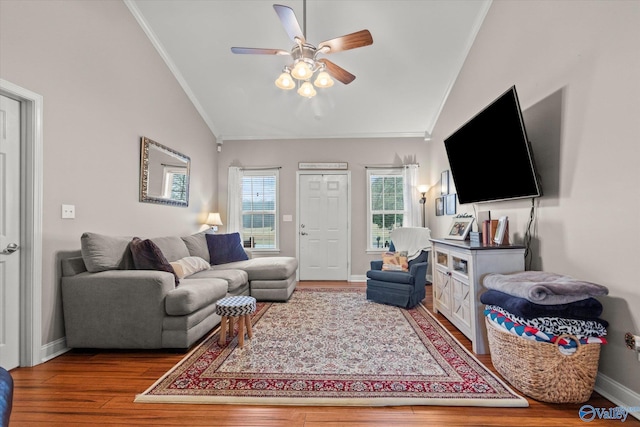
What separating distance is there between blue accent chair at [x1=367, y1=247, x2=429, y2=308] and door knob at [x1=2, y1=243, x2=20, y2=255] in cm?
334

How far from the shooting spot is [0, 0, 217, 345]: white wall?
2.25 meters

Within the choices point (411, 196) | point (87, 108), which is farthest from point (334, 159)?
point (87, 108)

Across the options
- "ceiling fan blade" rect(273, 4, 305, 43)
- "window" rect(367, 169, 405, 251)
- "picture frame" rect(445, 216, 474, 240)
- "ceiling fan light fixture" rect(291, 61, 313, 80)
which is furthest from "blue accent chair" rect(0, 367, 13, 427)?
"window" rect(367, 169, 405, 251)

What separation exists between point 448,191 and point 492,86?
1.59 m

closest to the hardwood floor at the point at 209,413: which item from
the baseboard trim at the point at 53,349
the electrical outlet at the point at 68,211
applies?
the baseboard trim at the point at 53,349

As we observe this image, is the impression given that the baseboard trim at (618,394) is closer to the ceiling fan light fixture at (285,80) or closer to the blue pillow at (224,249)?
the ceiling fan light fixture at (285,80)

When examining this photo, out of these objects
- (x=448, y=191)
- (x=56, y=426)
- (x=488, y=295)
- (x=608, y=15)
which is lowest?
(x=56, y=426)

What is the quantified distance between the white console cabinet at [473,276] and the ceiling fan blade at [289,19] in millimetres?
2216

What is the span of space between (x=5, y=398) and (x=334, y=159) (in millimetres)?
4921

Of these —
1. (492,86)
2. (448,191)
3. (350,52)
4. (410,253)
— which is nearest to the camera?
(492,86)

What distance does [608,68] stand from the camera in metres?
1.80

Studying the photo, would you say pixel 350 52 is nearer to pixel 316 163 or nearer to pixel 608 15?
pixel 316 163

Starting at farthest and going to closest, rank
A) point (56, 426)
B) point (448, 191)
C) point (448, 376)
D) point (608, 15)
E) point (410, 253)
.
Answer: point (448, 191) → point (410, 253) → point (448, 376) → point (608, 15) → point (56, 426)

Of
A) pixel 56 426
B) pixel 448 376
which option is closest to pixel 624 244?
pixel 448 376
